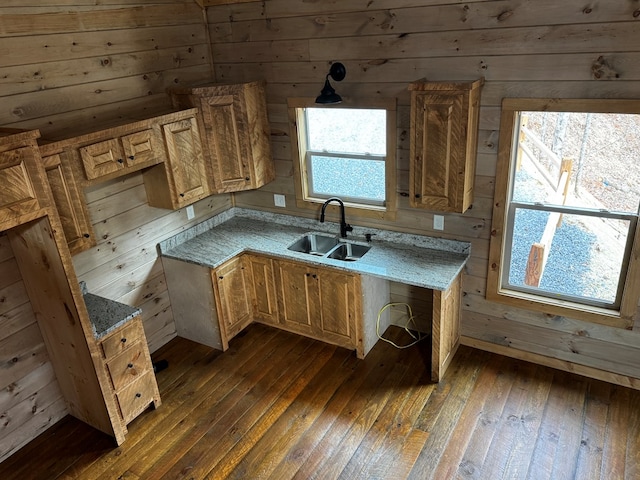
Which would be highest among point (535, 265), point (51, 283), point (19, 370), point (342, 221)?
point (51, 283)

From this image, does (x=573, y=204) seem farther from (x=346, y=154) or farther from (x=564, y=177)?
(x=346, y=154)

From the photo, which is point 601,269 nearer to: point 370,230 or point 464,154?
point 464,154

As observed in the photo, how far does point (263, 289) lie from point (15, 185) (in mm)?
2050

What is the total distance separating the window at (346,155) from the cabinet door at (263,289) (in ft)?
1.98

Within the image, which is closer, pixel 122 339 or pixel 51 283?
pixel 51 283

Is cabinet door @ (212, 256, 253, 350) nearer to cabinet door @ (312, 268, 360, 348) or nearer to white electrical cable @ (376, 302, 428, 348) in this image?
cabinet door @ (312, 268, 360, 348)

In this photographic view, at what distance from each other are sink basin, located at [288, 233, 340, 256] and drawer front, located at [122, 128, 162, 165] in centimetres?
131

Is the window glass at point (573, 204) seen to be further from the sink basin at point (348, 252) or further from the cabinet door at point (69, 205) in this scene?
the cabinet door at point (69, 205)

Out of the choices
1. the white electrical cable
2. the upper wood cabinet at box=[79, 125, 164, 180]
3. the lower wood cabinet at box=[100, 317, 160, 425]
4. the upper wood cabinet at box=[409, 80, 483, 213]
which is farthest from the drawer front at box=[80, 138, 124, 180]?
the white electrical cable

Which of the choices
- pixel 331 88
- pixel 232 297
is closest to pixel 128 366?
pixel 232 297

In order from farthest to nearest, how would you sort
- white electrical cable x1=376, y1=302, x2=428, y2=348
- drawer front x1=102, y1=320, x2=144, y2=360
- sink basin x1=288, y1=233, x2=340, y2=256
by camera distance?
sink basin x1=288, y1=233, x2=340, y2=256 → white electrical cable x1=376, y1=302, x2=428, y2=348 → drawer front x1=102, y1=320, x2=144, y2=360

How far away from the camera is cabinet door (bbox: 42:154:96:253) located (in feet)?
9.01

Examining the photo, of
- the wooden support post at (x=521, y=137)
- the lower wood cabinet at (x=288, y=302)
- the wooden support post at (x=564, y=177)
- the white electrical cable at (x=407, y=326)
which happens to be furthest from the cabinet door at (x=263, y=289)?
the wooden support post at (x=564, y=177)

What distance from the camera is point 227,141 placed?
12.3 ft
